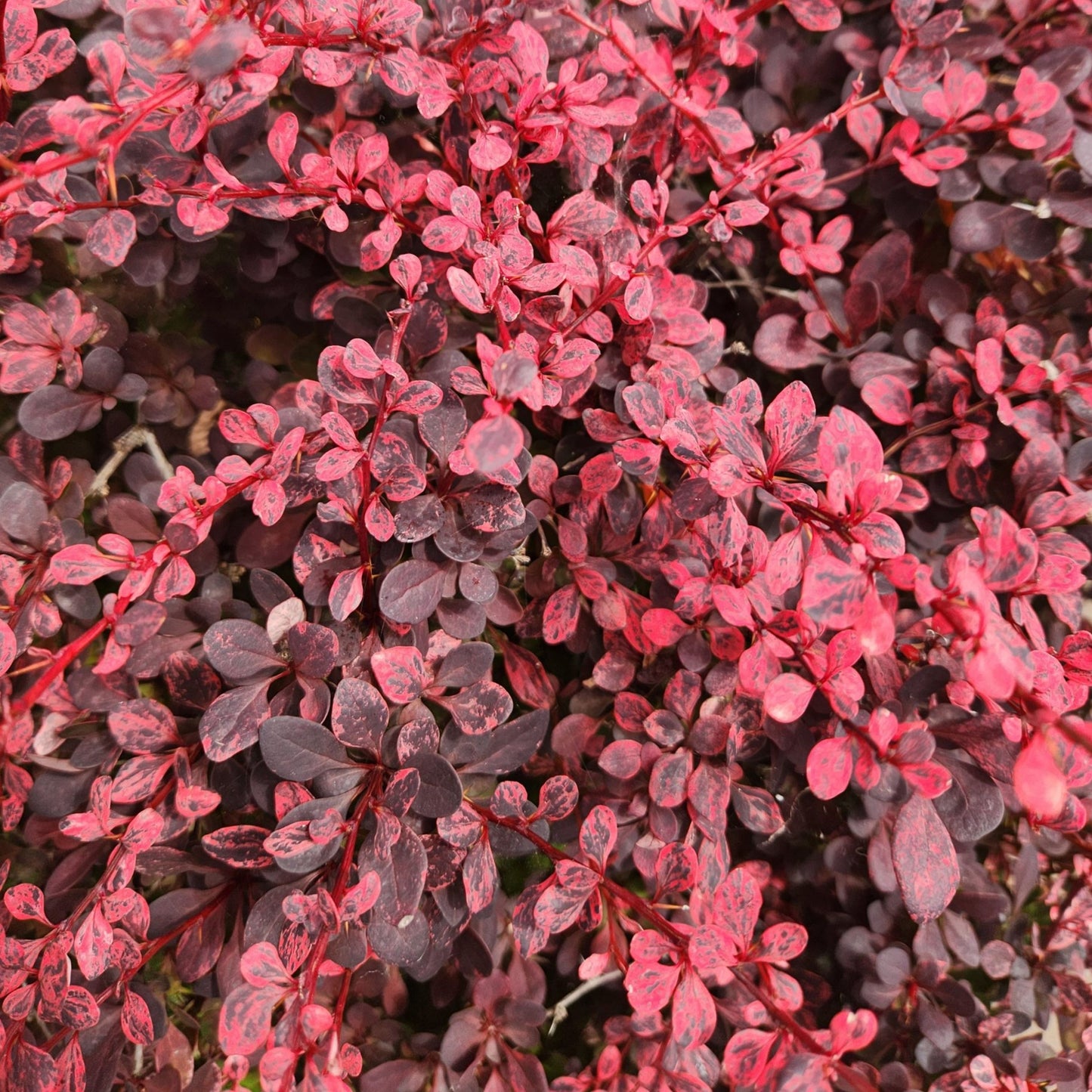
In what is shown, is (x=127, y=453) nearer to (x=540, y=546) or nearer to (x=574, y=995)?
(x=540, y=546)

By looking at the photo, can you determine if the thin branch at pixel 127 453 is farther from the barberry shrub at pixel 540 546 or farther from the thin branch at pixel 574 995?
the thin branch at pixel 574 995

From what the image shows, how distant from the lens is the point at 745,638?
2.49 ft

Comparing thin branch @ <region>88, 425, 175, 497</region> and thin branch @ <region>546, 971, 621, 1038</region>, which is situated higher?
thin branch @ <region>88, 425, 175, 497</region>

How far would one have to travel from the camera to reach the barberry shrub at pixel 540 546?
617 mm

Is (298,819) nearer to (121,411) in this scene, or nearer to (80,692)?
(80,692)

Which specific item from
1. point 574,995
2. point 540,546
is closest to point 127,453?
point 540,546

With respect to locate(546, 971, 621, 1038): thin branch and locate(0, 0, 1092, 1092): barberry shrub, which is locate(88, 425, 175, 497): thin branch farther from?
locate(546, 971, 621, 1038): thin branch

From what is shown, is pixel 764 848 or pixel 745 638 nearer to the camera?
pixel 745 638

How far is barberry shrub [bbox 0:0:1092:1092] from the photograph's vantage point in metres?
0.62

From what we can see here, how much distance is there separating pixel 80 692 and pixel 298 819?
0.26 metres

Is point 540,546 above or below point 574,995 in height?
above

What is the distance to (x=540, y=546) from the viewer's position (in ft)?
2.83

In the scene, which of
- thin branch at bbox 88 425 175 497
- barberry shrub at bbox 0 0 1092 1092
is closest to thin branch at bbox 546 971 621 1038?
barberry shrub at bbox 0 0 1092 1092

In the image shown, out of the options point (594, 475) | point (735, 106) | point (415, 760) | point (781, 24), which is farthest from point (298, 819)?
point (781, 24)
